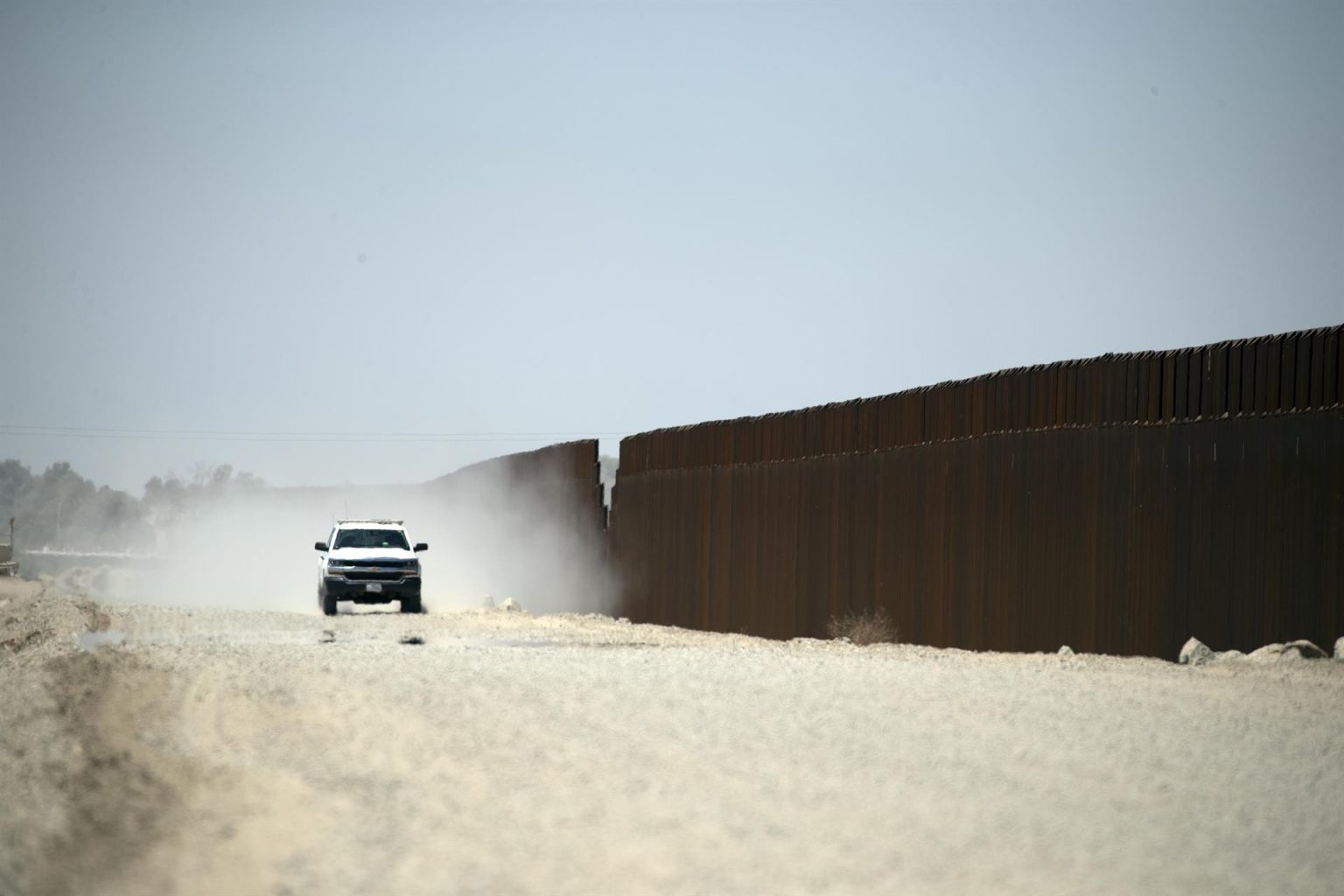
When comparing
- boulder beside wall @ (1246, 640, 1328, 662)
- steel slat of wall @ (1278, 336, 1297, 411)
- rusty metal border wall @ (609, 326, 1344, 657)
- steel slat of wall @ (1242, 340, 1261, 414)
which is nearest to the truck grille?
rusty metal border wall @ (609, 326, 1344, 657)

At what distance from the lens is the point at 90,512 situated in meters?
153

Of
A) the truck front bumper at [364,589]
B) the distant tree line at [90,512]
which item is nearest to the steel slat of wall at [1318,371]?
the truck front bumper at [364,589]

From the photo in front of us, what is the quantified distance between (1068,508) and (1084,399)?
1.31 m

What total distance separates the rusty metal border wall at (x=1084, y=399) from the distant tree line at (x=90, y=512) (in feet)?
374

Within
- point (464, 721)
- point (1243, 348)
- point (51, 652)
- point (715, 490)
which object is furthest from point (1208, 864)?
point (715, 490)

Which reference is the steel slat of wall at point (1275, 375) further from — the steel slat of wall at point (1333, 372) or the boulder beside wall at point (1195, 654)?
the boulder beside wall at point (1195, 654)

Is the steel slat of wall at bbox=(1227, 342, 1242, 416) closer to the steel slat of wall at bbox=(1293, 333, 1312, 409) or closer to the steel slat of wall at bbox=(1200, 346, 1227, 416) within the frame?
the steel slat of wall at bbox=(1200, 346, 1227, 416)

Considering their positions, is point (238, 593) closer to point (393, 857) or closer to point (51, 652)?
point (51, 652)

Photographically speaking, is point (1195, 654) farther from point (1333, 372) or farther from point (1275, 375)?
point (1333, 372)

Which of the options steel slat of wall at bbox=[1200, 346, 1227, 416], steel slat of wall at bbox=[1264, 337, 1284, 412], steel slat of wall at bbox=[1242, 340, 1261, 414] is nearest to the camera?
steel slat of wall at bbox=[1264, 337, 1284, 412]

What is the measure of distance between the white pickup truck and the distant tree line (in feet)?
→ 336

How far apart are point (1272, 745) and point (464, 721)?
20.1ft

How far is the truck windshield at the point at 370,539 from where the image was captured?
3503 cm

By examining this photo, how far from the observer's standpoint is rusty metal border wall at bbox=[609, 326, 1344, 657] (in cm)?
1652
